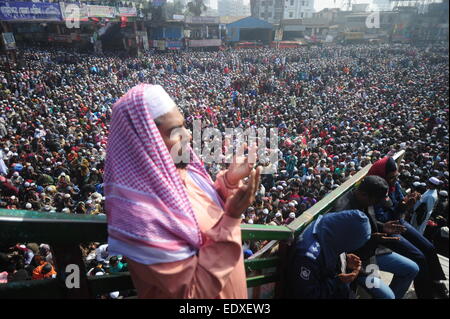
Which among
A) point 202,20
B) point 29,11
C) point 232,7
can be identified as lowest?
point 29,11

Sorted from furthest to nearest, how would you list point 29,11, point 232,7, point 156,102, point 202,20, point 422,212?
point 232,7, point 202,20, point 29,11, point 422,212, point 156,102

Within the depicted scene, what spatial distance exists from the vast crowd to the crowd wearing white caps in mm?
45

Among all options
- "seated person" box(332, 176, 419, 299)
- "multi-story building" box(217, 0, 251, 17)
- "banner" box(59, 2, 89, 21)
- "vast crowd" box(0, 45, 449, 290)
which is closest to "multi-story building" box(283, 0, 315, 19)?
"vast crowd" box(0, 45, 449, 290)

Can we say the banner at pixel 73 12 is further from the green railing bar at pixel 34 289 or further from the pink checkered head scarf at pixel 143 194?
the green railing bar at pixel 34 289

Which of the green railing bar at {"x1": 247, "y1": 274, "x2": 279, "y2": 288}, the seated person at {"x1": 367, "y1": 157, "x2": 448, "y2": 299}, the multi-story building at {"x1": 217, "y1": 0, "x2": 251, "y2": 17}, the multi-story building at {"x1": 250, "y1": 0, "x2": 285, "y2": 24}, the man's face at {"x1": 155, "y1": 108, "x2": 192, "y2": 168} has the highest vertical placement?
the multi-story building at {"x1": 217, "y1": 0, "x2": 251, "y2": 17}

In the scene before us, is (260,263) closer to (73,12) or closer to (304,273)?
(304,273)

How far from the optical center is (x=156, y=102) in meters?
1.23

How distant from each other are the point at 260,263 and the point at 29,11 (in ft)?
84.5

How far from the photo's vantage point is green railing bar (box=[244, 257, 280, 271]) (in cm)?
154

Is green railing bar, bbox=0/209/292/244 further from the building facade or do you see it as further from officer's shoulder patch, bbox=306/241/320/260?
the building facade

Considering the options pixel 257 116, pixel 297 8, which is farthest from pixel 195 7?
pixel 257 116

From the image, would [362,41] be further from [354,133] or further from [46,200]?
[46,200]

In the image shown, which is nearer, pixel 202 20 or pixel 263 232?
pixel 263 232

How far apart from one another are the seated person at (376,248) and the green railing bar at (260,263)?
732 mm
